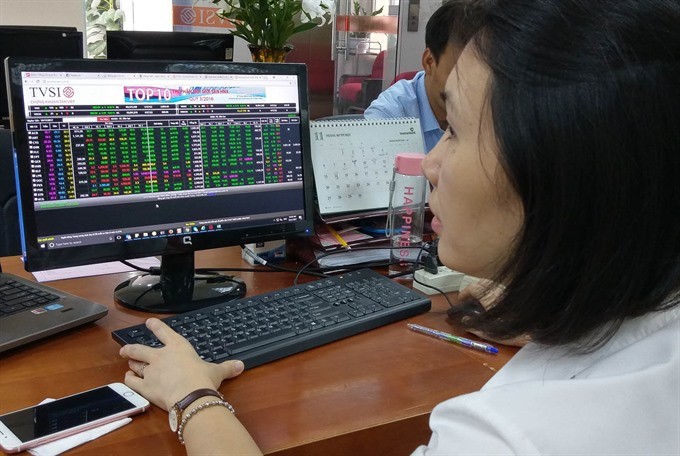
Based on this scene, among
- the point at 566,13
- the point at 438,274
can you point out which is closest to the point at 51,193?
the point at 438,274

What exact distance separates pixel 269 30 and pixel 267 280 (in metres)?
0.69

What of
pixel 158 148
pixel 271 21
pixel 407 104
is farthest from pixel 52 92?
pixel 407 104

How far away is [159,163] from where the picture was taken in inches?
47.1

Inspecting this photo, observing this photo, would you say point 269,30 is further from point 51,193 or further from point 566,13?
point 566,13

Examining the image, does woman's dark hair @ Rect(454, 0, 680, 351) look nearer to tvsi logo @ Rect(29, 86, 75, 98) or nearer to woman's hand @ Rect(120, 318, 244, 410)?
woman's hand @ Rect(120, 318, 244, 410)

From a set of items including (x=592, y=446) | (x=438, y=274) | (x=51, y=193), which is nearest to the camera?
(x=592, y=446)

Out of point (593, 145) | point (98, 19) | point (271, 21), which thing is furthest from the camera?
point (98, 19)

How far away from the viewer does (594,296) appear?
2.22 feet

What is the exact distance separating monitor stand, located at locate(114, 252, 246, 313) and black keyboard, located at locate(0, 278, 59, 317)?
0.42 ft

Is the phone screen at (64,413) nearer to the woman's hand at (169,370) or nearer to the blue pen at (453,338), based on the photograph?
Answer: the woman's hand at (169,370)

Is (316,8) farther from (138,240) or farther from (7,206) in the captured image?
(7,206)

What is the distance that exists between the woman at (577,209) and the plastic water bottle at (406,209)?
774mm

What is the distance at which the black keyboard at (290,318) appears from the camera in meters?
1.02

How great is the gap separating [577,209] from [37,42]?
198 centimetres
